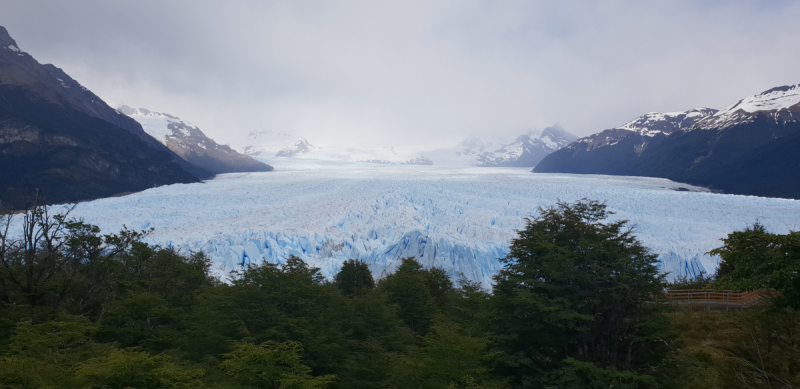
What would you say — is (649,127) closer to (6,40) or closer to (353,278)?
(353,278)

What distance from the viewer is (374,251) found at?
27.5 meters

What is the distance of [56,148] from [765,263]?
248ft

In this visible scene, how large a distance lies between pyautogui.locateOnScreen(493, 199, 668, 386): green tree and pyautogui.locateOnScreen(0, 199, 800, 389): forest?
0.05 metres

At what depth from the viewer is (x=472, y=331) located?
1096 cm

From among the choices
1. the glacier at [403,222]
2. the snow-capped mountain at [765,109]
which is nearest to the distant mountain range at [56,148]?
the glacier at [403,222]

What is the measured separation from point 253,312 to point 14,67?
87144 millimetres

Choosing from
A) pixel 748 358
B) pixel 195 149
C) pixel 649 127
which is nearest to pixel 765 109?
pixel 649 127

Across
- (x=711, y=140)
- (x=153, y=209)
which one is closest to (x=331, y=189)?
(x=153, y=209)

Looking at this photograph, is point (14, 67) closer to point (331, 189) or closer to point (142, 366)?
point (331, 189)

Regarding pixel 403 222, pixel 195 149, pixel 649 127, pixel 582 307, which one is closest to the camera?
pixel 582 307

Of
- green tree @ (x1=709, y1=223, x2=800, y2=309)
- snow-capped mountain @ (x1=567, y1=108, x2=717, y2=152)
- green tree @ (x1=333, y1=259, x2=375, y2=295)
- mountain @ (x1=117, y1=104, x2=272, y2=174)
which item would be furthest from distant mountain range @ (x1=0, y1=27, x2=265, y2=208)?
snow-capped mountain @ (x1=567, y1=108, x2=717, y2=152)

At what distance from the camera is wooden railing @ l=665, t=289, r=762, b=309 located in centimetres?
1521

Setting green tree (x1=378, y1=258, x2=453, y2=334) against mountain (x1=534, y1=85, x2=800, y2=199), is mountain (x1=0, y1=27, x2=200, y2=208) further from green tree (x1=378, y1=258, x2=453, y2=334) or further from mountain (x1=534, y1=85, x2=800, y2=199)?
mountain (x1=534, y1=85, x2=800, y2=199)

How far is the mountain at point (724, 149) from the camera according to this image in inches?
2608
